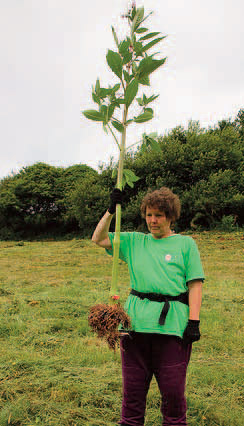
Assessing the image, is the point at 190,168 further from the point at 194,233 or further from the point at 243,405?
the point at 243,405

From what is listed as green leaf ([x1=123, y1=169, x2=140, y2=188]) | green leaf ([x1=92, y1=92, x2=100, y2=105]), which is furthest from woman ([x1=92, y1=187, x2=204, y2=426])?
green leaf ([x1=92, y1=92, x2=100, y2=105])

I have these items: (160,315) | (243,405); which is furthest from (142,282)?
(243,405)

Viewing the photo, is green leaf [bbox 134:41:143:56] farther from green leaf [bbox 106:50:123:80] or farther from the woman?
the woman

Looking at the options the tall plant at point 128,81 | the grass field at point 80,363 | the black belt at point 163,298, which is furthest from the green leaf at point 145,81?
the grass field at point 80,363

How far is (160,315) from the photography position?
2107mm

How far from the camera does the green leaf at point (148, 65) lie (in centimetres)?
211

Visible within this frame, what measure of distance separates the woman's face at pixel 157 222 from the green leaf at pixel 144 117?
1.83 feet

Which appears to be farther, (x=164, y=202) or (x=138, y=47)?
(x=164, y=202)

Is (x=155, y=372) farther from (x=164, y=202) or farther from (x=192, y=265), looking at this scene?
(x=164, y=202)

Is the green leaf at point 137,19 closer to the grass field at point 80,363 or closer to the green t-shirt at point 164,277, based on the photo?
the green t-shirt at point 164,277

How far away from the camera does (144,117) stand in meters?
2.19

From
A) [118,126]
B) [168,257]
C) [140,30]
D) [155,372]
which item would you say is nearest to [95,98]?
[118,126]

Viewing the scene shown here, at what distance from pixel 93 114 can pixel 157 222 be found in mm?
781

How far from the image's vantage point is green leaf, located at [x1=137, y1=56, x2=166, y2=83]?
2.11 metres
